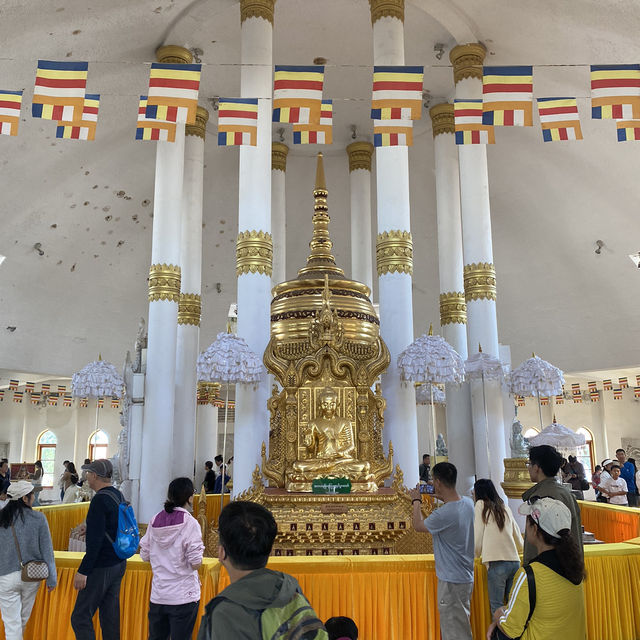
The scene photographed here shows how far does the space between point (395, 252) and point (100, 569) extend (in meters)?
7.54

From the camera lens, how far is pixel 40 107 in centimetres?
793

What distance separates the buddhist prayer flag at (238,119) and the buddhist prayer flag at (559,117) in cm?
385

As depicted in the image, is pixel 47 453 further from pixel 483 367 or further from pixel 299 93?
pixel 299 93

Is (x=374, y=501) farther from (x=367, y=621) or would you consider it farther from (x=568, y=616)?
(x=568, y=616)

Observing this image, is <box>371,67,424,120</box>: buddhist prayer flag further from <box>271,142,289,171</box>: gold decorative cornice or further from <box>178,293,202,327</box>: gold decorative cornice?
<box>271,142,289,171</box>: gold decorative cornice

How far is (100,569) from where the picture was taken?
4.42 m

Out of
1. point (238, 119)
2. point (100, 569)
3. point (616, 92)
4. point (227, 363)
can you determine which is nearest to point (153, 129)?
point (238, 119)

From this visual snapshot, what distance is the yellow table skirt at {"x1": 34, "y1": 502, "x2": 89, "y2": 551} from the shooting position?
30.6 feet

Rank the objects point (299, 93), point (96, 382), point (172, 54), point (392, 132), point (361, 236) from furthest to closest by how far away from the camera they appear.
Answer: point (361, 236), point (172, 54), point (96, 382), point (392, 132), point (299, 93)

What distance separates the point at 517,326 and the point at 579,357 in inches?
76.0

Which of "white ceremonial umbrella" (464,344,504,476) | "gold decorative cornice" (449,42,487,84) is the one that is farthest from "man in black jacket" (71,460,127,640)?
"gold decorative cornice" (449,42,487,84)

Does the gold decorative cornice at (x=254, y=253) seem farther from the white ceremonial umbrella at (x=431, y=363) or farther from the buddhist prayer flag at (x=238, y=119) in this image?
the white ceremonial umbrella at (x=431, y=363)

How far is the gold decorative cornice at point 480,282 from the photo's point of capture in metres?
12.0

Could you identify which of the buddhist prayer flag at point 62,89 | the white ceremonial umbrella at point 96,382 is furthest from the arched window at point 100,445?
the buddhist prayer flag at point 62,89
